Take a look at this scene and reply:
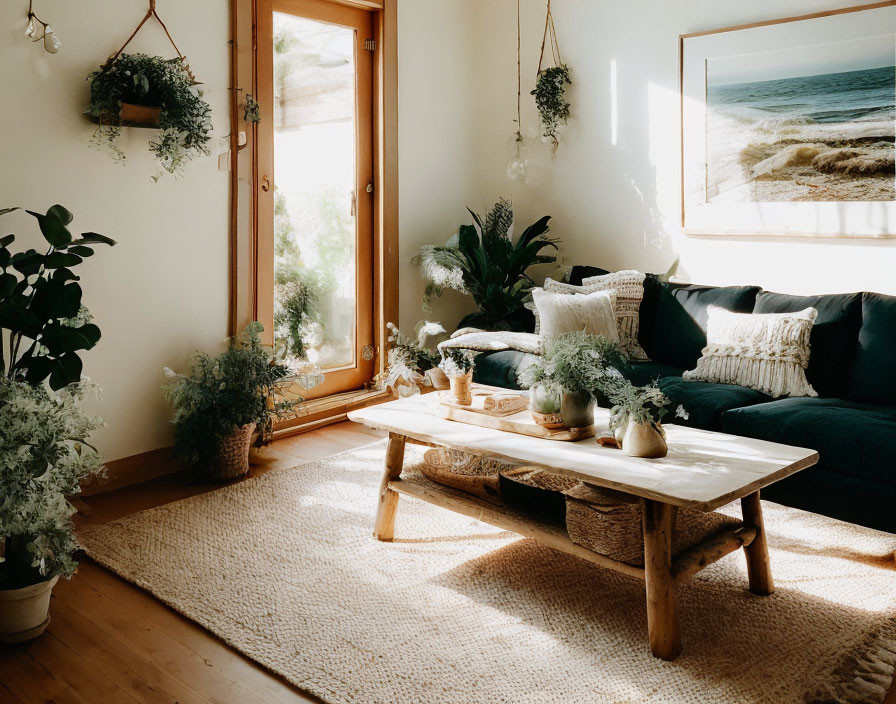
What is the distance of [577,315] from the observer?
414cm

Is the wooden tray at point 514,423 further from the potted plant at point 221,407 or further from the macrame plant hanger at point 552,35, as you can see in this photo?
the macrame plant hanger at point 552,35

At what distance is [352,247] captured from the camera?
189 inches

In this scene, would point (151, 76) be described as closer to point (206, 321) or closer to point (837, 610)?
point (206, 321)

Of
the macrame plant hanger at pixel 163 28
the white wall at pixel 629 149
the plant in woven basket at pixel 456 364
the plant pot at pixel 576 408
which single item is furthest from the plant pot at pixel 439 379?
the white wall at pixel 629 149

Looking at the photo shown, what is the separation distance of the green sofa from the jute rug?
0.24 meters

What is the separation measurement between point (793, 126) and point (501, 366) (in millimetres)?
1896

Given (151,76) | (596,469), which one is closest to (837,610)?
(596,469)

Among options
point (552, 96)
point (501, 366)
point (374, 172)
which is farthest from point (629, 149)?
point (501, 366)

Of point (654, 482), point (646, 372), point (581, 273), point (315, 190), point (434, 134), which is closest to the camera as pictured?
point (654, 482)

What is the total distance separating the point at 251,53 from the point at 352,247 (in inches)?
48.1

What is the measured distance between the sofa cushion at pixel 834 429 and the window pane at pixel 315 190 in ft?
7.48

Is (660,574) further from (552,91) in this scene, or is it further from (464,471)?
(552,91)

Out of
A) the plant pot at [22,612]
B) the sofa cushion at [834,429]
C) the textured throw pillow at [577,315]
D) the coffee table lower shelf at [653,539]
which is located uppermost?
the textured throw pillow at [577,315]

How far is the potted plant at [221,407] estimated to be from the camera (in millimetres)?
3660
